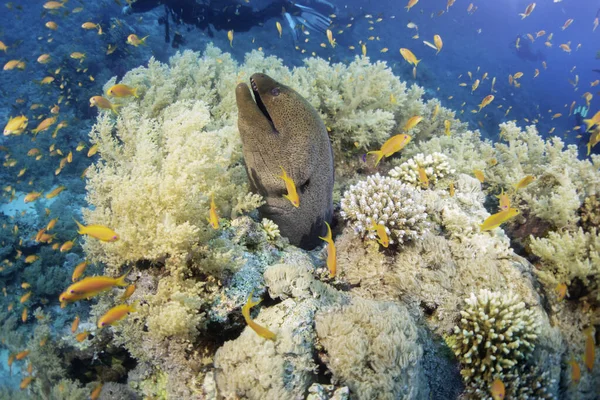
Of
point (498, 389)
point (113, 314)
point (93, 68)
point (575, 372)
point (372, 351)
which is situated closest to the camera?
point (372, 351)

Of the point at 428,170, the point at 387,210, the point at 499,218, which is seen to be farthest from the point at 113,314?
the point at 428,170

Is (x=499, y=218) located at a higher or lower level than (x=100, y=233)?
higher

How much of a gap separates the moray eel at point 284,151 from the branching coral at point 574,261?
269cm

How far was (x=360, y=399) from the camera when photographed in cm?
194

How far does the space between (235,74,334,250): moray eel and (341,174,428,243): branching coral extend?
362 millimetres

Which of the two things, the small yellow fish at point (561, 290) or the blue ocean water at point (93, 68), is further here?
the blue ocean water at point (93, 68)

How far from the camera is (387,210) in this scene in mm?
3201

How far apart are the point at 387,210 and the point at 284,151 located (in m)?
1.23

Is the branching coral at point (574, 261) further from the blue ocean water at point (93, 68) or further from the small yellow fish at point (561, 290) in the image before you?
the blue ocean water at point (93, 68)

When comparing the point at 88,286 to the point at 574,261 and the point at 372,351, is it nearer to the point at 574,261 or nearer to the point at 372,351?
the point at 372,351

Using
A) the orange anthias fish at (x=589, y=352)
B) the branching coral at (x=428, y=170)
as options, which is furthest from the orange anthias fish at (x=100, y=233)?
the orange anthias fish at (x=589, y=352)

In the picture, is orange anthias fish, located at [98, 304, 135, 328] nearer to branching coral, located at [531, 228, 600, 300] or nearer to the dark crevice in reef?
the dark crevice in reef

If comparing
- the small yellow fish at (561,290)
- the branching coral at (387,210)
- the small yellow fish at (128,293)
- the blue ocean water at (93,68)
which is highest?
the branching coral at (387,210)

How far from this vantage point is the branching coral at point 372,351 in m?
1.99
